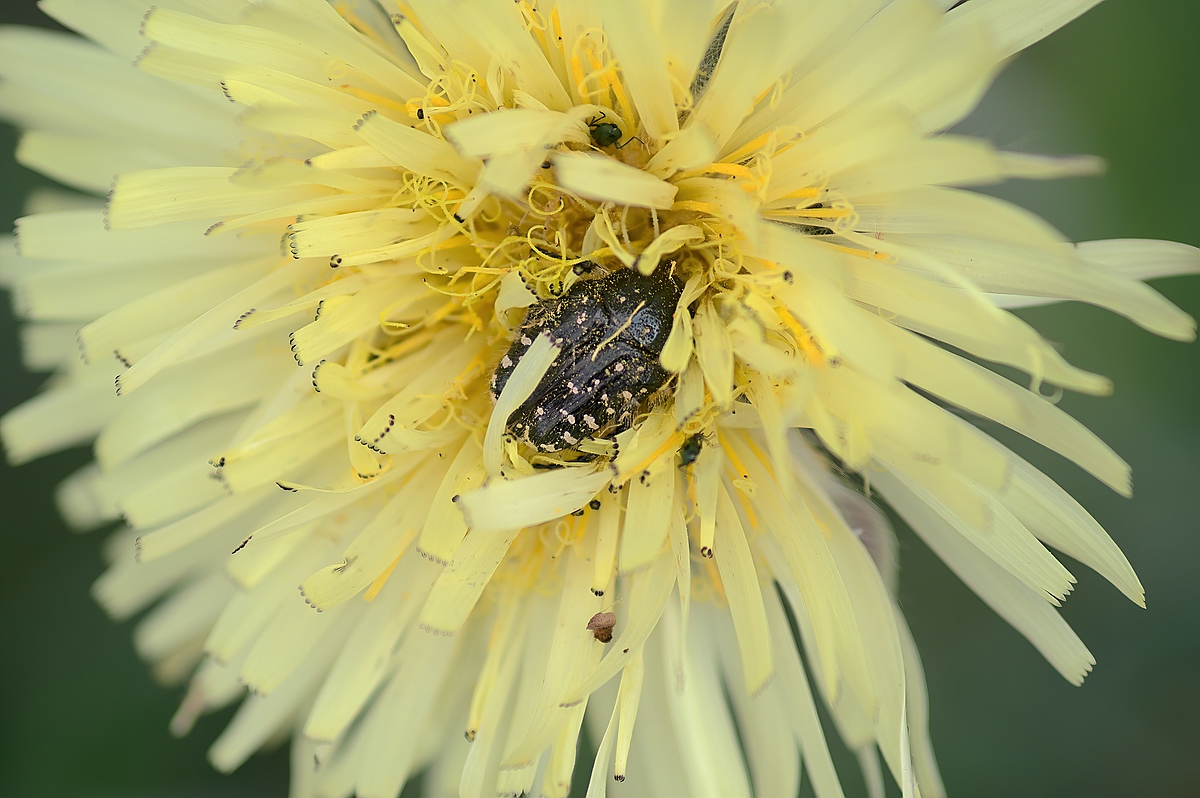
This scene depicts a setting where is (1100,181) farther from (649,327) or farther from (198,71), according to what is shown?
(198,71)

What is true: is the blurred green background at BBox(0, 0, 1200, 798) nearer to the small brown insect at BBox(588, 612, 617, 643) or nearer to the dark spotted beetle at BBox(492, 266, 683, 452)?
the small brown insect at BBox(588, 612, 617, 643)

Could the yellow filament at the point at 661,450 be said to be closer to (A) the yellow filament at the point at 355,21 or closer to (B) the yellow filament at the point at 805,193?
(B) the yellow filament at the point at 805,193

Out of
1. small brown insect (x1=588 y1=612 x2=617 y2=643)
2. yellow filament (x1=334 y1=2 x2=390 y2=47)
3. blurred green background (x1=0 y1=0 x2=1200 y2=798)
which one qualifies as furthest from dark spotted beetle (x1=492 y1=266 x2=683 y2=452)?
blurred green background (x1=0 y1=0 x2=1200 y2=798)

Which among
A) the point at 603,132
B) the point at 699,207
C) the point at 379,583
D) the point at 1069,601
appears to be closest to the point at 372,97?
the point at 603,132

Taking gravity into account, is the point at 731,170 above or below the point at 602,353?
above

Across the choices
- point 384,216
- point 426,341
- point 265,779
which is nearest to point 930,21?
point 384,216

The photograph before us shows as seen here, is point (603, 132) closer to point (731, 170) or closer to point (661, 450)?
point (731, 170)
